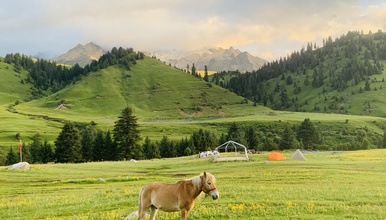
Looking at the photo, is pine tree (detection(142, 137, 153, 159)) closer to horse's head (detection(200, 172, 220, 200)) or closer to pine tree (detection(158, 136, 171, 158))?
pine tree (detection(158, 136, 171, 158))

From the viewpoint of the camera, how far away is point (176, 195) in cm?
1318

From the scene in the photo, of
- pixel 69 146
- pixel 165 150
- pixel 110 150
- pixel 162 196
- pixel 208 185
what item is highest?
pixel 208 185

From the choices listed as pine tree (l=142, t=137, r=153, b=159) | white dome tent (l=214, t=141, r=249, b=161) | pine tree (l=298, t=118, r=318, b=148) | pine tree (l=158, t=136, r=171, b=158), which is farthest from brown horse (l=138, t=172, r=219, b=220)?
pine tree (l=298, t=118, r=318, b=148)

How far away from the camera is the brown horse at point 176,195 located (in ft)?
41.8

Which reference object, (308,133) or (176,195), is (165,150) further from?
(176,195)

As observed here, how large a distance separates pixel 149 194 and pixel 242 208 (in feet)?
20.9

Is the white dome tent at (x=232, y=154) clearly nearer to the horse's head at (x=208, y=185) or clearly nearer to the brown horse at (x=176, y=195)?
the brown horse at (x=176, y=195)

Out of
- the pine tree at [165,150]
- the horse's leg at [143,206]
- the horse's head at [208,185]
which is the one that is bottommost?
the pine tree at [165,150]

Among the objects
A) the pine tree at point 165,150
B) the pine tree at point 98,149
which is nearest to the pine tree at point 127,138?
the pine tree at point 98,149

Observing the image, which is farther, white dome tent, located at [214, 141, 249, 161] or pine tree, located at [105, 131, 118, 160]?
pine tree, located at [105, 131, 118, 160]

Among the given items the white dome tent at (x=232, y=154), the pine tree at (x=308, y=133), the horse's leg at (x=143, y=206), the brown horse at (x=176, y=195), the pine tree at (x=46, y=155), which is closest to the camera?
the brown horse at (x=176, y=195)

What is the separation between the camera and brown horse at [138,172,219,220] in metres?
12.7

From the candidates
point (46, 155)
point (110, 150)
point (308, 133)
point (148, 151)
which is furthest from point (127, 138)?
point (308, 133)

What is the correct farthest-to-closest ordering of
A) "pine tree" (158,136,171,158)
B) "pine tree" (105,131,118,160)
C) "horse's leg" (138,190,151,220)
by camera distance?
"pine tree" (158,136,171,158)
"pine tree" (105,131,118,160)
"horse's leg" (138,190,151,220)
